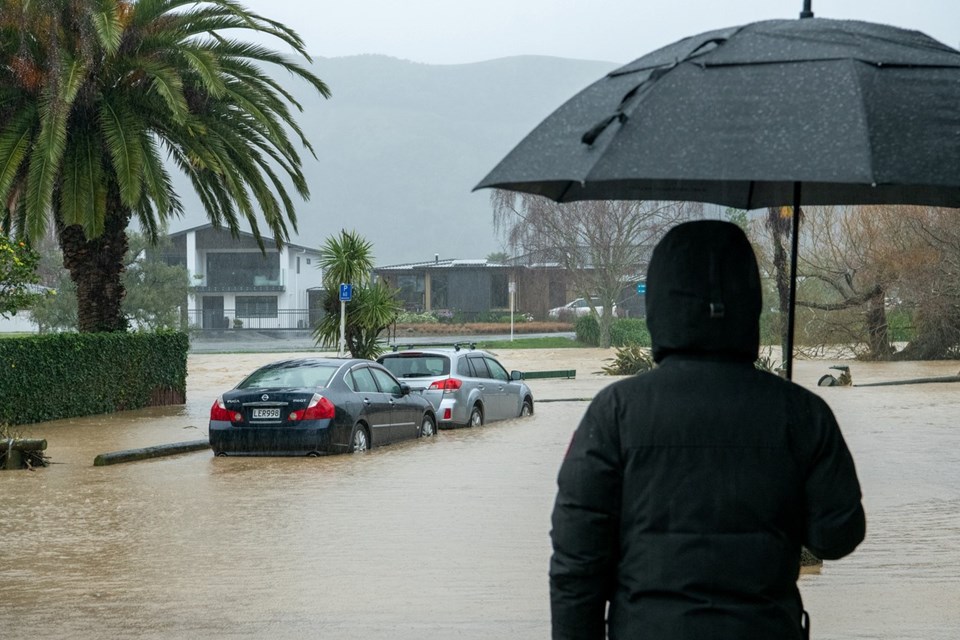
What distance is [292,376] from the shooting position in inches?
723

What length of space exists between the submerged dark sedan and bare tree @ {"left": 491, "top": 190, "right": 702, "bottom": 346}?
48.8 m

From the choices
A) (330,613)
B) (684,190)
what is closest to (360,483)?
(330,613)

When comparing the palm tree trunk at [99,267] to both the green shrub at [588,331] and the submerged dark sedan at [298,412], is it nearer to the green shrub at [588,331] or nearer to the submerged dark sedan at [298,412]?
the submerged dark sedan at [298,412]

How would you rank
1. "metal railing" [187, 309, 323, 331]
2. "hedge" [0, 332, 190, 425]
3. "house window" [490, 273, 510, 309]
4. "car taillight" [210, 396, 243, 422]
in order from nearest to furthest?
"car taillight" [210, 396, 243, 422], "hedge" [0, 332, 190, 425], "metal railing" [187, 309, 323, 331], "house window" [490, 273, 510, 309]

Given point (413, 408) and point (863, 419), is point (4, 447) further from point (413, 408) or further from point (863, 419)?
point (863, 419)

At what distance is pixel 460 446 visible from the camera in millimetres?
20094

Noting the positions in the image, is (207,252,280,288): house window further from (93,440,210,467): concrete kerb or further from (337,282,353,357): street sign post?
(93,440,210,467): concrete kerb

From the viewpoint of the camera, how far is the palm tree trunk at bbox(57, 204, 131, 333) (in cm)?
2644

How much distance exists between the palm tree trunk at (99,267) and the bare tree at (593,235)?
40994 mm

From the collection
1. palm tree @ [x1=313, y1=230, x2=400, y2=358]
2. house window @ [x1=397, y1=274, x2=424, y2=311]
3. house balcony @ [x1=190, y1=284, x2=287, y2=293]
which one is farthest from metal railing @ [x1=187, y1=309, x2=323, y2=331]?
palm tree @ [x1=313, y1=230, x2=400, y2=358]

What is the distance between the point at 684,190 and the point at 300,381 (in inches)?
529

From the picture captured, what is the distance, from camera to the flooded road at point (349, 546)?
320 inches

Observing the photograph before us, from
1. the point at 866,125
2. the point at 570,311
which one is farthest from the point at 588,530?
the point at 570,311

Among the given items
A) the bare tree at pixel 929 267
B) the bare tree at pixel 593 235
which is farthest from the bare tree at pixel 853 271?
the bare tree at pixel 593 235
